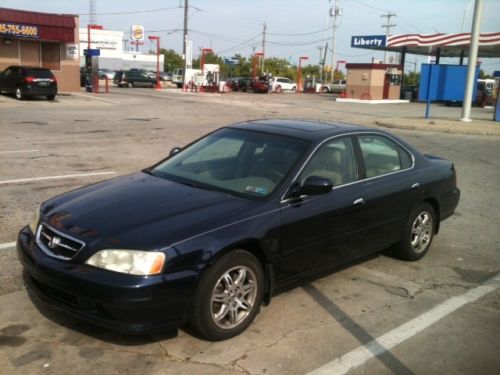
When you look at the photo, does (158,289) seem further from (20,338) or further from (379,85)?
(379,85)

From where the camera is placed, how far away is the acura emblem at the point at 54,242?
3.58 meters

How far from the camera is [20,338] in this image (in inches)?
143

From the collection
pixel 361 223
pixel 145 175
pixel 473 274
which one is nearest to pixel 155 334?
pixel 145 175

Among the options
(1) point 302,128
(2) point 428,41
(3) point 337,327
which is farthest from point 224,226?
(2) point 428,41

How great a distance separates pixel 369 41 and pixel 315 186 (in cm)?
4381

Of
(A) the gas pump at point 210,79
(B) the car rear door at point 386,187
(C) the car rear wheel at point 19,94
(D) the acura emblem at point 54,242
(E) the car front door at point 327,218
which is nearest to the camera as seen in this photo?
(D) the acura emblem at point 54,242

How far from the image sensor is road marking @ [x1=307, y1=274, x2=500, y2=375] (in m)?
3.46

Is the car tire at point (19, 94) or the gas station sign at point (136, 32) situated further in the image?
the gas station sign at point (136, 32)

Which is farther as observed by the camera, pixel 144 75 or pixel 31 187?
pixel 144 75

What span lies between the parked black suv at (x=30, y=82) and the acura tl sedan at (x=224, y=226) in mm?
23305

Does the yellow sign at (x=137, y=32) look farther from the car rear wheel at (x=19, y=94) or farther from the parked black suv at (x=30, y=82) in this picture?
the car rear wheel at (x=19, y=94)

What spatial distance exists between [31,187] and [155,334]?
195 inches

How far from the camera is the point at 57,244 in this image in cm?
358

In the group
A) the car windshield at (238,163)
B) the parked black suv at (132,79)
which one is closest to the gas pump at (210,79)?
the parked black suv at (132,79)
